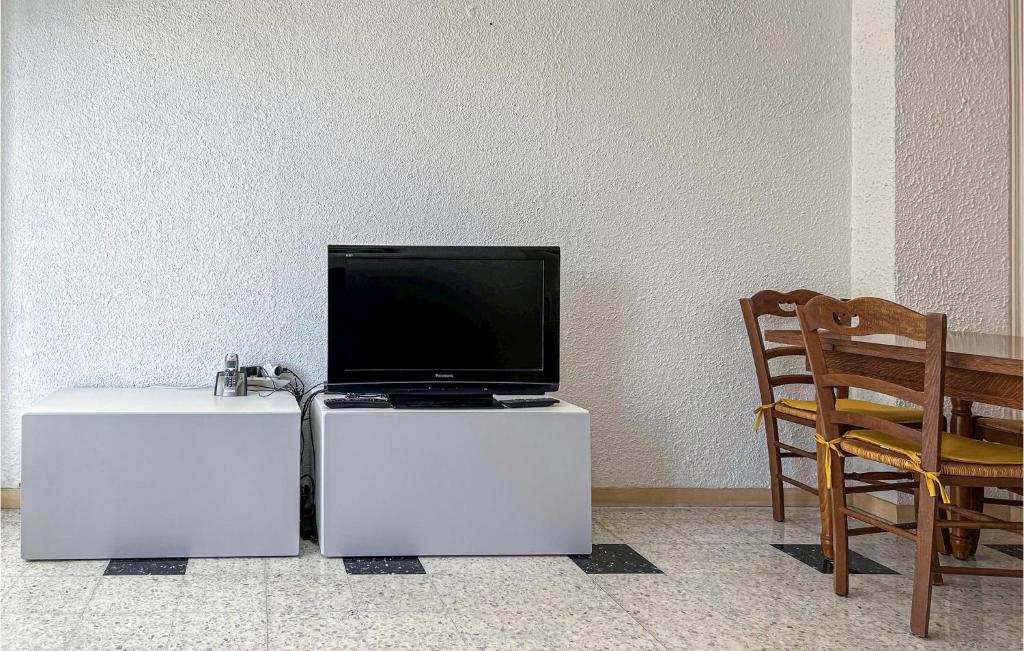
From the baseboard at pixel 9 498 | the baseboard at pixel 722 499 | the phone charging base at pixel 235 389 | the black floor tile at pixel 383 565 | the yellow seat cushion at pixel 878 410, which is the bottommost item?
the black floor tile at pixel 383 565

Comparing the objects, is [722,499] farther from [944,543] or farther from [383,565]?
[383,565]

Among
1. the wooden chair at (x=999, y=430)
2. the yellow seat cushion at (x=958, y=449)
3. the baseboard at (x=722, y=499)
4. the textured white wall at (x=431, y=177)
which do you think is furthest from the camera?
the baseboard at (x=722, y=499)

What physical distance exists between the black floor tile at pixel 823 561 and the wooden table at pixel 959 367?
78 millimetres

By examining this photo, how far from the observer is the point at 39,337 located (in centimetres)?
316

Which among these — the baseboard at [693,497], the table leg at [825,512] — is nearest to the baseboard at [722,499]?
the baseboard at [693,497]

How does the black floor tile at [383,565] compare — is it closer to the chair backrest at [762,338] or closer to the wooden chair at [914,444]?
the wooden chair at [914,444]

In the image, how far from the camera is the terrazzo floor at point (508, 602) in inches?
82.2

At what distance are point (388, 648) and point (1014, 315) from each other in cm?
274

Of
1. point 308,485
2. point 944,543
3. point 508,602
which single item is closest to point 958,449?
point 944,543

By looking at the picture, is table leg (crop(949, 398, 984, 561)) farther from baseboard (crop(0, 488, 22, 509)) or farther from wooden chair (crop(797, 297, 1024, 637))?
baseboard (crop(0, 488, 22, 509))

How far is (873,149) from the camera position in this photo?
3.47 m

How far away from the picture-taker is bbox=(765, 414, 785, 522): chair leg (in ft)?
10.9

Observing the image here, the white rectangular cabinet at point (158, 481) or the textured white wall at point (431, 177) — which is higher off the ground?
the textured white wall at point (431, 177)

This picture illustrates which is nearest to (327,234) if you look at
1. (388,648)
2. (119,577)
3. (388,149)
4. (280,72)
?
(388,149)
